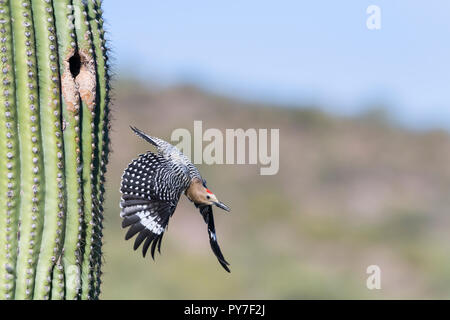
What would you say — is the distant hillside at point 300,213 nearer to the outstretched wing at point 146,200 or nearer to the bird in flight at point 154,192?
the bird in flight at point 154,192

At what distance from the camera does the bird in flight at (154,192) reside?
5.97 m

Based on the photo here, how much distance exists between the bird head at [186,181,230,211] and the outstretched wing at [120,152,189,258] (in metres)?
0.18

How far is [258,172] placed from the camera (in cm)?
2509

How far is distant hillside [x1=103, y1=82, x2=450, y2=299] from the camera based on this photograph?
1828cm

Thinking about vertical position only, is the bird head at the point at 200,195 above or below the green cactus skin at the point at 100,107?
below

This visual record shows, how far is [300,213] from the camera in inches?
976

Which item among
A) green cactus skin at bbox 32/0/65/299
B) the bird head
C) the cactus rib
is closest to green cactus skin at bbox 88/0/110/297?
the cactus rib

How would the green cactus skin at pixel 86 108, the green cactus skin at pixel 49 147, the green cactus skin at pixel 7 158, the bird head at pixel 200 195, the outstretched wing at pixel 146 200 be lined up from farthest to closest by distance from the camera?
the bird head at pixel 200 195, the outstretched wing at pixel 146 200, the green cactus skin at pixel 86 108, the green cactus skin at pixel 49 147, the green cactus skin at pixel 7 158

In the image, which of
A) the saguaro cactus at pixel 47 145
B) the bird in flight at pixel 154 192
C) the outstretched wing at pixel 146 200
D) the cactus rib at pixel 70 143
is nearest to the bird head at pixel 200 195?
the bird in flight at pixel 154 192

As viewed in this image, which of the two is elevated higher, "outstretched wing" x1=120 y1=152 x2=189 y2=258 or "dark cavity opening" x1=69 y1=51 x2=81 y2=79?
"dark cavity opening" x1=69 y1=51 x2=81 y2=79

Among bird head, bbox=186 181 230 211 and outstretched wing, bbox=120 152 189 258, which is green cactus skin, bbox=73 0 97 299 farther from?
bird head, bbox=186 181 230 211

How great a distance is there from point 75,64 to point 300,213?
19.5 metres

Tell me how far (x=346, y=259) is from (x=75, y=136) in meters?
16.8

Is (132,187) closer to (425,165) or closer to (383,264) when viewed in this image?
(383,264)
